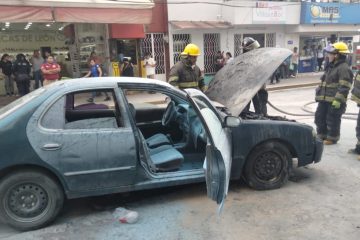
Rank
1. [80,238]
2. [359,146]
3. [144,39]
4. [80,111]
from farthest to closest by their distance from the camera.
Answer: [144,39] < [359,146] < [80,111] < [80,238]

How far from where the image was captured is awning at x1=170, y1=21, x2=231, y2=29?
1595 cm

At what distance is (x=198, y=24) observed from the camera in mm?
16391

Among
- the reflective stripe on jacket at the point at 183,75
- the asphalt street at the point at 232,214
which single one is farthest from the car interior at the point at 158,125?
the reflective stripe on jacket at the point at 183,75

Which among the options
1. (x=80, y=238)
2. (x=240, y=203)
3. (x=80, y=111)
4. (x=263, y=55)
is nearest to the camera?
(x=80, y=238)

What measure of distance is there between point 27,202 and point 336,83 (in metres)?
5.06

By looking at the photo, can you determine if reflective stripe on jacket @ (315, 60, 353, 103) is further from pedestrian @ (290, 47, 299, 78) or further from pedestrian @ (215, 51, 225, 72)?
pedestrian @ (290, 47, 299, 78)

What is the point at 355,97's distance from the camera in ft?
19.7

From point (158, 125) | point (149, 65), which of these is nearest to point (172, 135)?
point (158, 125)

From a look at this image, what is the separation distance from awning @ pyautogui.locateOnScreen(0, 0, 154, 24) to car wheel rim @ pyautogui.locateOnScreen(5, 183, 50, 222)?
8864 mm

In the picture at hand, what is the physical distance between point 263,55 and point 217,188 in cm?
265

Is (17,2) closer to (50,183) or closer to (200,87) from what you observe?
(200,87)

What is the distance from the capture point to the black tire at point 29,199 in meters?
3.58

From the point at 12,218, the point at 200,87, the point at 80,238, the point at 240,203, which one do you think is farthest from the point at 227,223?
the point at 200,87

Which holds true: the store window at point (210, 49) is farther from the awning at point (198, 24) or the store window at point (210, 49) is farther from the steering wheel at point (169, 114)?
the steering wheel at point (169, 114)
